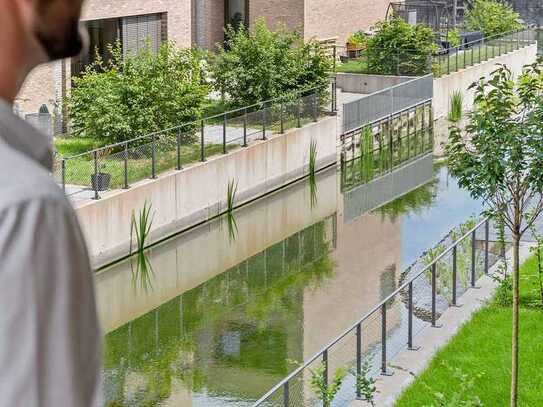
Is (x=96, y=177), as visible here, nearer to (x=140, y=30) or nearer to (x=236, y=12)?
(x=140, y=30)

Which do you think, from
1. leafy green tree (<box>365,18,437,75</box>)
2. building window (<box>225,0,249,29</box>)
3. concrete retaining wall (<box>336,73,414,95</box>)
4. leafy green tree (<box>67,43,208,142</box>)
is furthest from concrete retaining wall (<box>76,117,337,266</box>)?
building window (<box>225,0,249,29</box>)

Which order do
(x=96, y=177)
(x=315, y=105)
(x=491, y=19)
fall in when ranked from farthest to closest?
(x=491, y=19) → (x=315, y=105) → (x=96, y=177)

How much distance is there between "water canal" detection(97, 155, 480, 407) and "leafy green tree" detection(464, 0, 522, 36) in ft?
66.5

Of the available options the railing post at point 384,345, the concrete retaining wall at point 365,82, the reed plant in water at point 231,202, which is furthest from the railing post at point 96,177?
the concrete retaining wall at point 365,82

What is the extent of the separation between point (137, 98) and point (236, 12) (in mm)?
21238

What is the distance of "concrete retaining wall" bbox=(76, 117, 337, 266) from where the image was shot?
23.0m

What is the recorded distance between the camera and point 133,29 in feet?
121

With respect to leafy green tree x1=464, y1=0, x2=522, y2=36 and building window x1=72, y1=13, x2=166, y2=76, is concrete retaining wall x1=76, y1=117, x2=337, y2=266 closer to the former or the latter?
building window x1=72, y1=13, x2=166, y2=76

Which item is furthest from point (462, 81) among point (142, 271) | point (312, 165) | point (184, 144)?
point (142, 271)

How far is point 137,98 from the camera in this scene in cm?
2767

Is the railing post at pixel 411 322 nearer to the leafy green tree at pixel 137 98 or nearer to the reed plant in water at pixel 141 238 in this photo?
the reed plant in water at pixel 141 238

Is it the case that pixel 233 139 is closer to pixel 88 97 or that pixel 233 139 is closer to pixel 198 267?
pixel 88 97

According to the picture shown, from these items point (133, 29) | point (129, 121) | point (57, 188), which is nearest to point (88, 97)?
point (129, 121)

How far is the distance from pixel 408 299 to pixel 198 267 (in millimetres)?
8169
